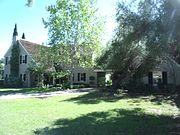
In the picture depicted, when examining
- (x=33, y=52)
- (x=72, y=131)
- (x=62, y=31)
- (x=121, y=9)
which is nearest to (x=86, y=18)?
(x=62, y=31)

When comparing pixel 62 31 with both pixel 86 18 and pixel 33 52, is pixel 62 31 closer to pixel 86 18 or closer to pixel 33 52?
pixel 86 18

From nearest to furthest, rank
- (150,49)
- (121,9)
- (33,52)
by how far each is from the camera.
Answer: (150,49)
(121,9)
(33,52)

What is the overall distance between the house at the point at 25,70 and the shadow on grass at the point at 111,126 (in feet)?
118

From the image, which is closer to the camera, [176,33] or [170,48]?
[176,33]

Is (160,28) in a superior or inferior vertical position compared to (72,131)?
superior

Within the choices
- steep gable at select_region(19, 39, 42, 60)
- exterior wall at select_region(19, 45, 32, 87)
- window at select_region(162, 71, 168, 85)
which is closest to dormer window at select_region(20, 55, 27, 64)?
exterior wall at select_region(19, 45, 32, 87)

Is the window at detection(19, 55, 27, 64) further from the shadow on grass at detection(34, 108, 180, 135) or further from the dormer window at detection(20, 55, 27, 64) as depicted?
the shadow on grass at detection(34, 108, 180, 135)

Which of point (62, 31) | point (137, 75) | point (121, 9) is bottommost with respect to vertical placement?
point (137, 75)

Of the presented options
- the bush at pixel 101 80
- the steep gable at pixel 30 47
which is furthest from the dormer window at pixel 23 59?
the bush at pixel 101 80

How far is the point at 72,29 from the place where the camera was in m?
40.9

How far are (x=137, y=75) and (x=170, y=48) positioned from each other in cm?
2268

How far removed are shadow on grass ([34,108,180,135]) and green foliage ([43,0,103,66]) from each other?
82.9 feet

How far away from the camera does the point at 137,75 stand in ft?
128

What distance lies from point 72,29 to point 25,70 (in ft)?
50.5
